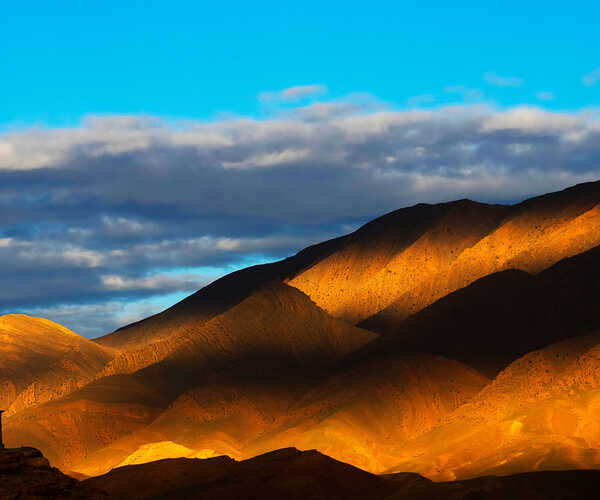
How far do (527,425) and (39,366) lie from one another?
10445 cm

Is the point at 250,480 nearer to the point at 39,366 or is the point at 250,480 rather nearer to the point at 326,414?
the point at 326,414

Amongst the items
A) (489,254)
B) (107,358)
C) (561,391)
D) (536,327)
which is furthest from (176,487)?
(107,358)

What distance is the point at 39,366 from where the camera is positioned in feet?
598

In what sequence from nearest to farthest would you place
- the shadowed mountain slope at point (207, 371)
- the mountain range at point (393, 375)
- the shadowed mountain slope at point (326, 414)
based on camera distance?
the mountain range at point (393, 375), the shadowed mountain slope at point (326, 414), the shadowed mountain slope at point (207, 371)

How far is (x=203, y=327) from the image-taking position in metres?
156

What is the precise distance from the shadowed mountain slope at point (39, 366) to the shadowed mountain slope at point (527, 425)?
73.1 meters

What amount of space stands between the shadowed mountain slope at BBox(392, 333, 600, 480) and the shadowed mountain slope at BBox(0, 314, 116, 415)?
73091 mm

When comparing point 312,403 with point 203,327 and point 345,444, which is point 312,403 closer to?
point 345,444

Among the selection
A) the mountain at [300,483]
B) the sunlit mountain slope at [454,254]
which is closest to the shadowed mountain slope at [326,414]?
the mountain at [300,483]

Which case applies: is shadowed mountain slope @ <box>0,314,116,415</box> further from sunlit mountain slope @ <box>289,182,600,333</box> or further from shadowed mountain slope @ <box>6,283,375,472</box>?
sunlit mountain slope @ <box>289,182,600,333</box>

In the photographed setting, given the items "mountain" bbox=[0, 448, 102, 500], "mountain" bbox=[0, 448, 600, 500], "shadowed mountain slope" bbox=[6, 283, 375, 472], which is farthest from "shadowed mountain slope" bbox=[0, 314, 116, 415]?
"mountain" bbox=[0, 448, 102, 500]

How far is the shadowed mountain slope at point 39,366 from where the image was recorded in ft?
543

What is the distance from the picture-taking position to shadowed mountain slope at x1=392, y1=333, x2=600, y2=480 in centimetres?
8875

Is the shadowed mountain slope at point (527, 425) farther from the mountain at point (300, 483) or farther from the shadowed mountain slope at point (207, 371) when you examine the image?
the shadowed mountain slope at point (207, 371)
